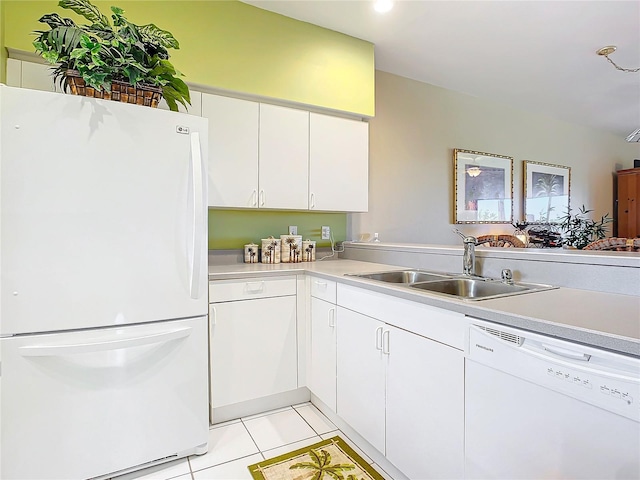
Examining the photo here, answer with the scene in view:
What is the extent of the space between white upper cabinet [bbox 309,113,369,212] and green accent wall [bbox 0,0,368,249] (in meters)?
0.14

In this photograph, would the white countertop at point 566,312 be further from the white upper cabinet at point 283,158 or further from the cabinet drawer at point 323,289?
the white upper cabinet at point 283,158

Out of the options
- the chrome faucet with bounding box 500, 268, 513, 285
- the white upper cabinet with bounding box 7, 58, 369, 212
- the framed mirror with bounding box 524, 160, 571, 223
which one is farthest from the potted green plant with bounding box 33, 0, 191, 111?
the framed mirror with bounding box 524, 160, 571, 223

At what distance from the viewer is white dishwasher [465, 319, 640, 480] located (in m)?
0.85

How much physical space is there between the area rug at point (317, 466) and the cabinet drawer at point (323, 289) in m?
0.78

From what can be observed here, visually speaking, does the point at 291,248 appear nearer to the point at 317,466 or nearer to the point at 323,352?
the point at 323,352

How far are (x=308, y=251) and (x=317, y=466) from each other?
152cm

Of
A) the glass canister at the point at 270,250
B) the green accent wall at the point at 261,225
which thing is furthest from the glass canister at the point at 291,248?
the green accent wall at the point at 261,225

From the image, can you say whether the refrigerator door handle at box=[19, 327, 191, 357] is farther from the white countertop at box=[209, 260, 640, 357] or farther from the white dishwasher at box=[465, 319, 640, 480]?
A: the white dishwasher at box=[465, 319, 640, 480]

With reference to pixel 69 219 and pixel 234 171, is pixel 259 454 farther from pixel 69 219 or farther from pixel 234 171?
pixel 234 171

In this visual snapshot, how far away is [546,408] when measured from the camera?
1.00 metres

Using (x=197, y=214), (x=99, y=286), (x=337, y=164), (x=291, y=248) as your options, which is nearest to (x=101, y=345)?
(x=99, y=286)

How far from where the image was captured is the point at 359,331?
1.82m

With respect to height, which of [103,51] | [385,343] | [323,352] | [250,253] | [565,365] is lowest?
[323,352]

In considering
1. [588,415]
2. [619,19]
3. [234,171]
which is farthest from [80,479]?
[619,19]
